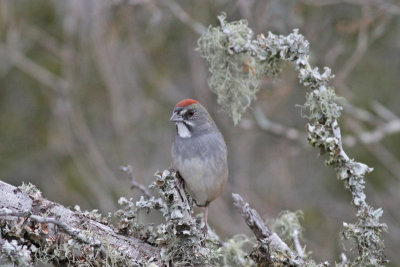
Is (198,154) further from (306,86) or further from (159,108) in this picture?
(159,108)

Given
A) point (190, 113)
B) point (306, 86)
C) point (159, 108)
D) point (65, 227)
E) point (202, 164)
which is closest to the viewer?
point (65, 227)

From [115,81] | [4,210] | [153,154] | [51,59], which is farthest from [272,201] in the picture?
[4,210]

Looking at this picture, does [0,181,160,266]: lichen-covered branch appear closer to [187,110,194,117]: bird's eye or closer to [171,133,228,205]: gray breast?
[171,133,228,205]: gray breast

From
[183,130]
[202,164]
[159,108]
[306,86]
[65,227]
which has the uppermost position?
[159,108]

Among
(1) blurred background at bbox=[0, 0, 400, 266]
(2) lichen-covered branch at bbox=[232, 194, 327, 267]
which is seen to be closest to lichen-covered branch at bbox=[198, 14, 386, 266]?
(2) lichen-covered branch at bbox=[232, 194, 327, 267]

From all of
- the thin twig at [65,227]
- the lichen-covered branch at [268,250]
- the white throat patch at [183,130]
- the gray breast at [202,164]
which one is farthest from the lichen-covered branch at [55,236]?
the white throat patch at [183,130]

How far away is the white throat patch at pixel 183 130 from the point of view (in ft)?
14.4

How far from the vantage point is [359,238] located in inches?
117

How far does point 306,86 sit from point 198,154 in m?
1.25

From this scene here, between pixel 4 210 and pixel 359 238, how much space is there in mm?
1828

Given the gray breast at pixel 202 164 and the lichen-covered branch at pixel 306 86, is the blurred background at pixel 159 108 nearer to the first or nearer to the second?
the gray breast at pixel 202 164

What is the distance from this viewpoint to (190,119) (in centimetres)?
443

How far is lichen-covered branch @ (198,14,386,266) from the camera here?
2971mm

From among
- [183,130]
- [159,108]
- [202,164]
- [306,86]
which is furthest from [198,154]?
[159,108]
